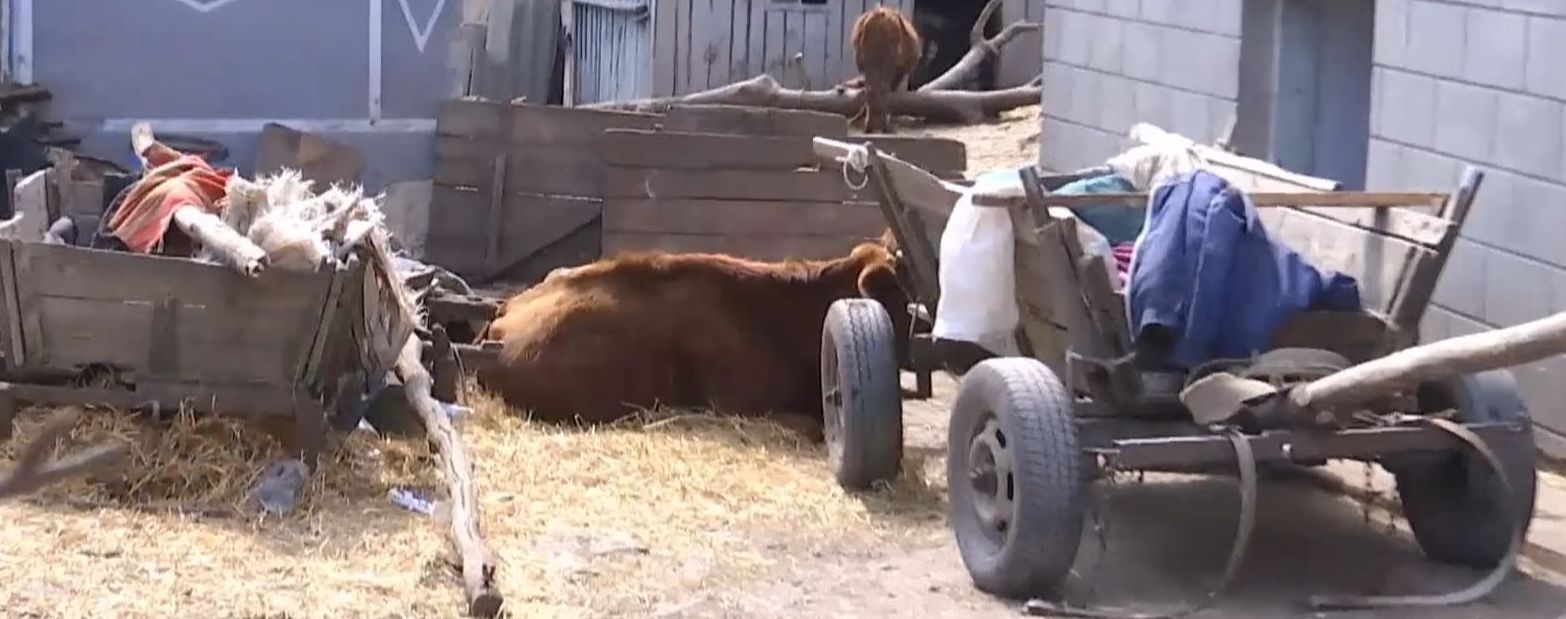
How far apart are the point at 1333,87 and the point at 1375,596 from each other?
Result: 13.8 feet

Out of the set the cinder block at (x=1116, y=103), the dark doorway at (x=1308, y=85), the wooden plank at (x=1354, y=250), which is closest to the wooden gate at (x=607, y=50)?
the cinder block at (x=1116, y=103)

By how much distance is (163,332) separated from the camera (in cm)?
641

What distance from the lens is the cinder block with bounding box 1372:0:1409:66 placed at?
322 inches

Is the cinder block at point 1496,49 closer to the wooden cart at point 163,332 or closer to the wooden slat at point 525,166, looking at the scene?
the wooden cart at point 163,332

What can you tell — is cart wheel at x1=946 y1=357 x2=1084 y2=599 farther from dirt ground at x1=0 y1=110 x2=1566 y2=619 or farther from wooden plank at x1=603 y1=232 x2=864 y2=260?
wooden plank at x1=603 y1=232 x2=864 y2=260

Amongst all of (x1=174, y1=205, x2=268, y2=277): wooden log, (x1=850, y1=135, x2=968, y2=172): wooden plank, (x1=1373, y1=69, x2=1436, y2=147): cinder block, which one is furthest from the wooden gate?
(x1=174, y1=205, x2=268, y2=277): wooden log

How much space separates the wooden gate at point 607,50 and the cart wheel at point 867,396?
11767 mm

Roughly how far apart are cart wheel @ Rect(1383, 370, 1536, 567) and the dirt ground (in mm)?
108

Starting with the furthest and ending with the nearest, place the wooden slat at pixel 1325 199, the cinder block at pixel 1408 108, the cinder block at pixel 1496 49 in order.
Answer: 1. the cinder block at pixel 1408 108
2. the cinder block at pixel 1496 49
3. the wooden slat at pixel 1325 199

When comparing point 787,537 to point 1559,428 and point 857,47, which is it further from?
point 857,47

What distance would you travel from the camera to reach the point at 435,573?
5598mm

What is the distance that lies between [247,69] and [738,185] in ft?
8.86

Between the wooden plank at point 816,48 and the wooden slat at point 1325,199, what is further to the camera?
the wooden plank at point 816,48

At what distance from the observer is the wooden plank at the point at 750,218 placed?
33.9 feet
